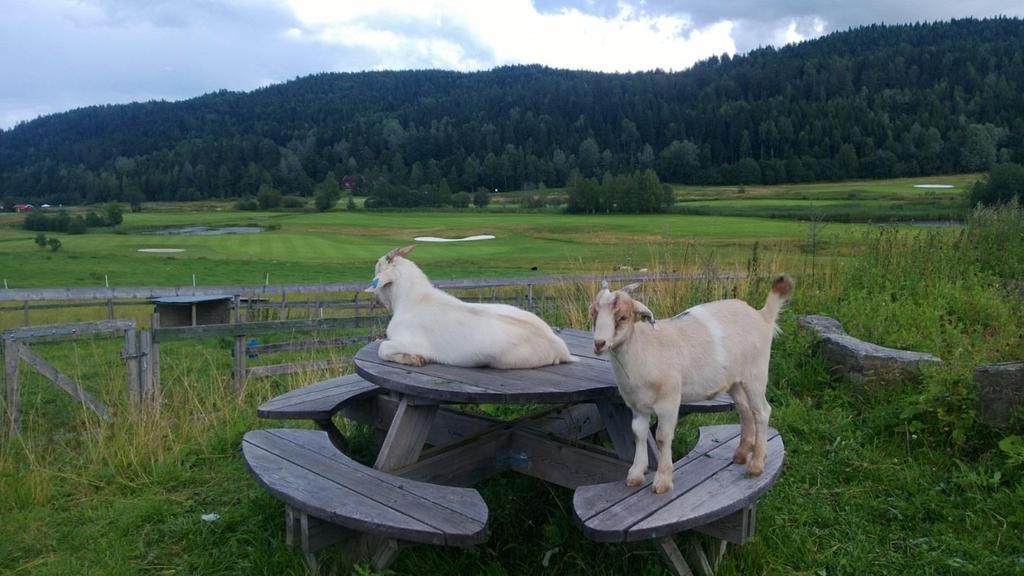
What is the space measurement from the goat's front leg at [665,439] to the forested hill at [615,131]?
70.1 m

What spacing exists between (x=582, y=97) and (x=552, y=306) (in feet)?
327

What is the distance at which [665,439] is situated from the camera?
263 centimetres

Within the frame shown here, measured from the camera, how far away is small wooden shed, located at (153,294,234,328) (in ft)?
52.7

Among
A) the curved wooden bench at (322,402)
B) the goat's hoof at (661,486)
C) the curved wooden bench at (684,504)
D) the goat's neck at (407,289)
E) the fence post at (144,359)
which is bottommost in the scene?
the fence post at (144,359)

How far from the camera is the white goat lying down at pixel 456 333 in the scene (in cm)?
336

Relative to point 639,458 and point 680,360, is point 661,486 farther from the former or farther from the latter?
point 680,360

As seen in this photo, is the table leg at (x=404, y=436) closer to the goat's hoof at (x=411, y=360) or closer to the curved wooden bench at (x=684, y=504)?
the goat's hoof at (x=411, y=360)

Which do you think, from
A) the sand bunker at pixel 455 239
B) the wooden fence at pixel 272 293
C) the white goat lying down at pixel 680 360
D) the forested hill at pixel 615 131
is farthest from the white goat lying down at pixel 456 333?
the forested hill at pixel 615 131

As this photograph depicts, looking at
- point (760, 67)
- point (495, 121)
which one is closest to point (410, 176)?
point (495, 121)

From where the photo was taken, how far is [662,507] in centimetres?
259

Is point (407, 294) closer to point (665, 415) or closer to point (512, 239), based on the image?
point (665, 415)

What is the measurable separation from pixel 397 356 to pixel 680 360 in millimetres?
1450

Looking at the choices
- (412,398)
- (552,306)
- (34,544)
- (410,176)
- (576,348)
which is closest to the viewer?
(412,398)

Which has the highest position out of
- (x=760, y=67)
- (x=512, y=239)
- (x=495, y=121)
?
(x=760, y=67)
